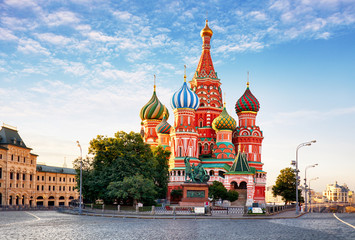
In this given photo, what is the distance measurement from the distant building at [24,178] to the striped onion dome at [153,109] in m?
24.8

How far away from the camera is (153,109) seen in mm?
95125

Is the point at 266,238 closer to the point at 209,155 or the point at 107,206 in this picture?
the point at 107,206

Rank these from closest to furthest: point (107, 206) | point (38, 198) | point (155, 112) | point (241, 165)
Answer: point (107, 206), point (241, 165), point (38, 198), point (155, 112)

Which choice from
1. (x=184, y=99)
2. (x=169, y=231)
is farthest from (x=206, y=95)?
(x=169, y=231)

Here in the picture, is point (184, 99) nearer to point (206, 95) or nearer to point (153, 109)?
point (206, 95)

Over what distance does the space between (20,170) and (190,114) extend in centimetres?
3506

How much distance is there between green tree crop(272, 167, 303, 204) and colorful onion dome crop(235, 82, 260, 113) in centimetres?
1592

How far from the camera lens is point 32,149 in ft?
270

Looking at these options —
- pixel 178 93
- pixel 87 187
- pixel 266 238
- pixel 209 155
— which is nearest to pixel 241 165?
pixel 209 155

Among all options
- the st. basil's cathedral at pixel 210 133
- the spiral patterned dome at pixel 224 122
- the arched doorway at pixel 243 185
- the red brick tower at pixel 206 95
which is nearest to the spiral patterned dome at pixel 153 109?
the st. basil's cathedral at pixel 210 133

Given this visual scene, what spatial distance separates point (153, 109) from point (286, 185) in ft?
116

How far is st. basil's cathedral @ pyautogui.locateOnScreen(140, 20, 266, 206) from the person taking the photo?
3056 inches

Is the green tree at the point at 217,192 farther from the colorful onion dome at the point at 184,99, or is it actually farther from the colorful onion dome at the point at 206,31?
the colorful onion dome at the point at 206,31

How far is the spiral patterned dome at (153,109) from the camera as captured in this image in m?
95.0
